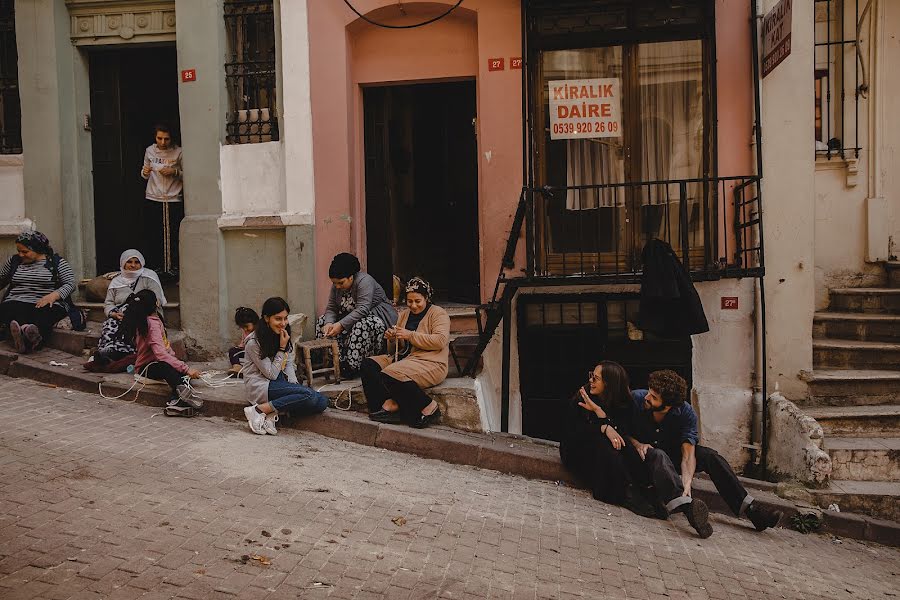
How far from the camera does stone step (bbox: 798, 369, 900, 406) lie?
7.59 m

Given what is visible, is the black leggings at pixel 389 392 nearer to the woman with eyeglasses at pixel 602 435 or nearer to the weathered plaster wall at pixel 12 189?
the woman with eyeglasses at pixel 602 435

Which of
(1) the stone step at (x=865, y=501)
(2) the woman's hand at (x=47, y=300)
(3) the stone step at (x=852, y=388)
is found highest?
(2) the woman's hand at (x=47, y=300)

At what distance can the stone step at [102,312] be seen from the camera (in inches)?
362

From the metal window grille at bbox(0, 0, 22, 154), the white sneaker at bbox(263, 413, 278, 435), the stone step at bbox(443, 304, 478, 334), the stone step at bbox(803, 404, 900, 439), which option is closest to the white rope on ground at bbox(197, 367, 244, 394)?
the white sneaker at bbox(263, 413, 278, 435)

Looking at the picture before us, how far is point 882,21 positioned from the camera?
902 cm

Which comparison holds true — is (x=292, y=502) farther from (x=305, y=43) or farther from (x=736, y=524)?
(x=305, y=43)

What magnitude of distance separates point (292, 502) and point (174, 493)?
79 centimetres

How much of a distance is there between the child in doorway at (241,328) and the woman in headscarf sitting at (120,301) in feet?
3.07

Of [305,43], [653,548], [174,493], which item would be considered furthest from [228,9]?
[653,548]

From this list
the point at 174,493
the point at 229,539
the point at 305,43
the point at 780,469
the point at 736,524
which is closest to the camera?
the point at 229,539

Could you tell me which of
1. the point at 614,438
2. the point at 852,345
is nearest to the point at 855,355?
the point at 852,345

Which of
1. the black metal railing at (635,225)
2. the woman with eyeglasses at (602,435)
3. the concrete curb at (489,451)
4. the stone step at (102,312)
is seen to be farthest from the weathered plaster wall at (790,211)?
the stone step at (102,312)

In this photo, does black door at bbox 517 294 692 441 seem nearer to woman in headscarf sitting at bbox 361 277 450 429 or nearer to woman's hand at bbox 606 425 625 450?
woman in headscarf sitting at bbox 361 277 450 429

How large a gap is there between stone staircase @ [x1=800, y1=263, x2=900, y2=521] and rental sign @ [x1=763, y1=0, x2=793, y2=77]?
3.08 m
